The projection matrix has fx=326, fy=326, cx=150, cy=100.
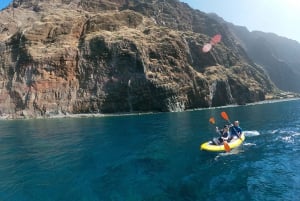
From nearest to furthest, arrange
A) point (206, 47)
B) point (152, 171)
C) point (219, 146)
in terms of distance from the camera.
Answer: point (152, 171)
point (219, 146)
point (206, 47)

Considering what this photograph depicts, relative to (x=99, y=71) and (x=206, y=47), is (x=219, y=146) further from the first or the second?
(x=206, y=47)

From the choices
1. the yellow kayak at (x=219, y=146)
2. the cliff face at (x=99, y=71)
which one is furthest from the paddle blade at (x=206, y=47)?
the yellow kayak at (x=219, y=146)

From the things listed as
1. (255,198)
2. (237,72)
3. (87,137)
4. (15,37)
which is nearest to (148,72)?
(15,37)

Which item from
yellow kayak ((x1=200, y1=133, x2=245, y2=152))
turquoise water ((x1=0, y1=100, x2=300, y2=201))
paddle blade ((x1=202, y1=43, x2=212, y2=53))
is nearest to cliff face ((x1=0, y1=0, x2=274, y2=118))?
paddle blade ((x1=202, y1=43, x2=212, y2=53))

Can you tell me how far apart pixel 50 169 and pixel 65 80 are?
91.0 meters

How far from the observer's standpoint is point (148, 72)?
382 feet

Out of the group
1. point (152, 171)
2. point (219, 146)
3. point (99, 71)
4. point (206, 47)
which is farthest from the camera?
point (206, 47)

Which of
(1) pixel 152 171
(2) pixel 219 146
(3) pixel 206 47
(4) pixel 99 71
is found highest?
(3) pixel 206 47

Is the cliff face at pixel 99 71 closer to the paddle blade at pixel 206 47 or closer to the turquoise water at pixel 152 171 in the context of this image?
the paddle blade at pixel 206 47

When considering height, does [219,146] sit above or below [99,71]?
below

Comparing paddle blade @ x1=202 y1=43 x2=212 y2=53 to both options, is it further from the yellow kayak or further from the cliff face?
the yellow kayak

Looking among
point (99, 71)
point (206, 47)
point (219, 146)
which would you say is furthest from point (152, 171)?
point (206, 47)

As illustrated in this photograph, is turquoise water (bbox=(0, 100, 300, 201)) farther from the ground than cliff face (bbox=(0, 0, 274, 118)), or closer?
closer

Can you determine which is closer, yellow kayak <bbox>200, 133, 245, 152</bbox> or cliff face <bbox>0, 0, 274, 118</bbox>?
yellow kayak <bbox>200, 133, 245, 152</bbox>
